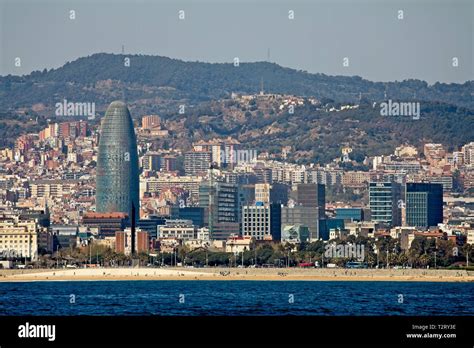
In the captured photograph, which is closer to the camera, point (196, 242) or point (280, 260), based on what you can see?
point (280, 260)

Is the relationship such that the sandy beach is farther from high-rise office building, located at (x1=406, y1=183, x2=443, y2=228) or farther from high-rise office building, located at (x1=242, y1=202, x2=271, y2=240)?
high-rise office building, located at (x1=406, y1=183, x2=443, y2=228)

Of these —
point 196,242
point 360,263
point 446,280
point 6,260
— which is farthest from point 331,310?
point 196,242

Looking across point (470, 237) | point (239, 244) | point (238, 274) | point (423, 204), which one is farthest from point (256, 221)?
point (238, 274)

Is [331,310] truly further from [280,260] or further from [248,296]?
[280,260]

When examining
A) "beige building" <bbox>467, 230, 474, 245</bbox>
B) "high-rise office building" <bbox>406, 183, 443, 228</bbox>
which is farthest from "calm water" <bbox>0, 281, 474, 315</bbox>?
"high-rise office building" <bbox>406, 183, 443, 228</bbox>
